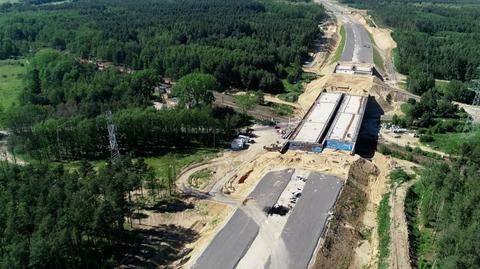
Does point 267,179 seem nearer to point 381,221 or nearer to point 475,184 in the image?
point 381,221

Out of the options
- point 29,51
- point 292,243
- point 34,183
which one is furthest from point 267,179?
point 29,51

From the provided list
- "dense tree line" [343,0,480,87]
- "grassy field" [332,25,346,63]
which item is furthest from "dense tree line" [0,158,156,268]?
"dense tree line" [343,0,480,87]

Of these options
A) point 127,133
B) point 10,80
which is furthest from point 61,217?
point 10,80

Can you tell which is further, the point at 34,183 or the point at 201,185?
the point at 201,185

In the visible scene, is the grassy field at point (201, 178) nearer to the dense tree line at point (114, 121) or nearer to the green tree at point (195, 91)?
the dense tree line at point (114, 121)

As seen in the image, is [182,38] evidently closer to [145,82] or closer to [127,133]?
[145,82]

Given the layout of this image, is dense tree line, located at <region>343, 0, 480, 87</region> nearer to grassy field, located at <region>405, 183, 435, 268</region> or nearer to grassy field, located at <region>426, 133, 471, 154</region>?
grassy field, located at <region>426, 133, 471, 154</region>
